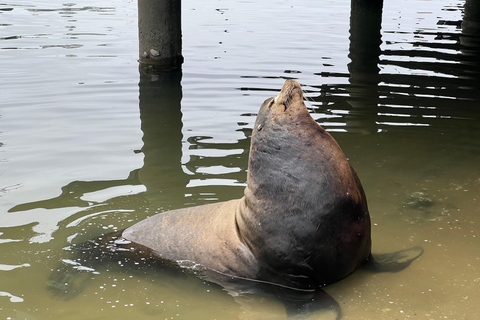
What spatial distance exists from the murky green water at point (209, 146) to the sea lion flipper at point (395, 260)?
78 mm

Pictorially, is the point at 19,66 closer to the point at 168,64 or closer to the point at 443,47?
the point at 168,64

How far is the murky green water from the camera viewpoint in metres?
4.29

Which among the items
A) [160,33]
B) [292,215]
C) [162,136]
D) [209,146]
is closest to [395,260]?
[292,215]

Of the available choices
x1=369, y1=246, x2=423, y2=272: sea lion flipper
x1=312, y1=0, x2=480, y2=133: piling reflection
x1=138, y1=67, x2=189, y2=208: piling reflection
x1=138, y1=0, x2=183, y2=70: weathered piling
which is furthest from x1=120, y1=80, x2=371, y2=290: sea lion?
x1=138, y1=0, x2=183, y2=70: weathered piling

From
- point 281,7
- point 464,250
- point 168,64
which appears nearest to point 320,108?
point 168,64

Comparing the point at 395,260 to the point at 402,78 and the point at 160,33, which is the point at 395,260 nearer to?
the point at 402,78

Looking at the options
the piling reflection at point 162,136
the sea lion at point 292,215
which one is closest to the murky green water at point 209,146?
the piling reflection at point 162,136

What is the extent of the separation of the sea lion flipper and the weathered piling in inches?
293

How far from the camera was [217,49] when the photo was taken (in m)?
14.1

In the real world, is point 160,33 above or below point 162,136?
above

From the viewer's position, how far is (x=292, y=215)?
4102mm

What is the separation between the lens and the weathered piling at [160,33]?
36.1 feet

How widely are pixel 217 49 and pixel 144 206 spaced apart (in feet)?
28.8

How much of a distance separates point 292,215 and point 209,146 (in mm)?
3565
